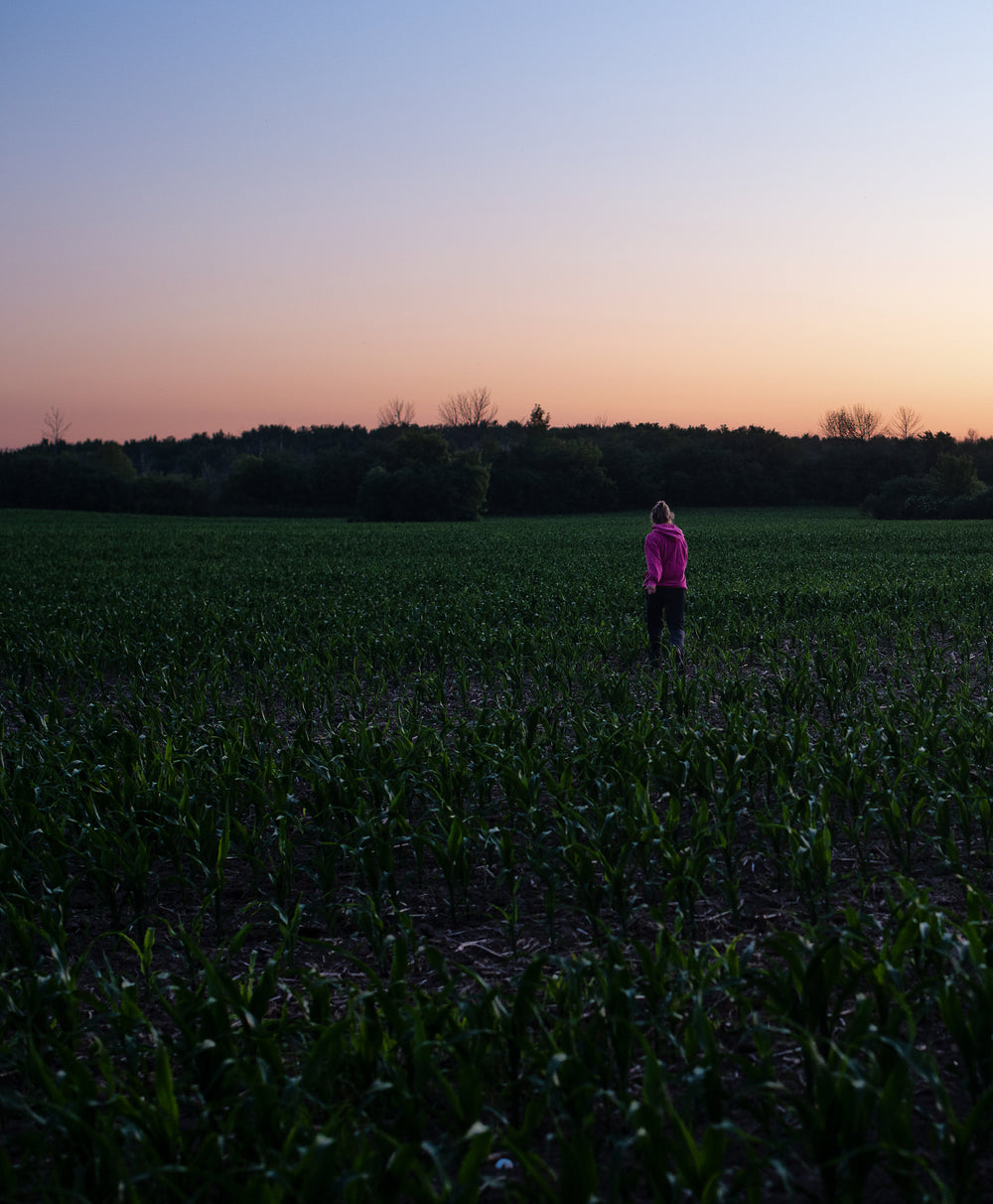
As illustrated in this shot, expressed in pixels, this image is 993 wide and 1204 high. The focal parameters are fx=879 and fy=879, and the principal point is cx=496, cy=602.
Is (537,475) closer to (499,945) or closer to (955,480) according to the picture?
(955,480)

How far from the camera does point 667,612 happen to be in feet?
37.2

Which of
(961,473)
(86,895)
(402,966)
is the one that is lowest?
(86,895)

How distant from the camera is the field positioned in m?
2.51

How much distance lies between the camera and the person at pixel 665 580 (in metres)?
10.6

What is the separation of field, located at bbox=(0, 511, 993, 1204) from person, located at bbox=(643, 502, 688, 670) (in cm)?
129

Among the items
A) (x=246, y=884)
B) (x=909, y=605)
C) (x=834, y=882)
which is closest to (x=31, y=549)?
(x=909, y=605)

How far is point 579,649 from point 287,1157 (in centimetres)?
996

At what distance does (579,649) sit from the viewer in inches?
483

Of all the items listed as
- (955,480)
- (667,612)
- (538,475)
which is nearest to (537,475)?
(538,475)

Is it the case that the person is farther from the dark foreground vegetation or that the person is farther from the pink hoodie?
the dark foreground vegetation

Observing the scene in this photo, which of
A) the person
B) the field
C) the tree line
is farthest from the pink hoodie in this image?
the tree line

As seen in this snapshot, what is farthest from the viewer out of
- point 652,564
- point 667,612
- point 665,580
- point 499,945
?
point 667,612

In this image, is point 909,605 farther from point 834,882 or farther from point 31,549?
point 31,549

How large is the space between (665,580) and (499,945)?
7377 millimetres
